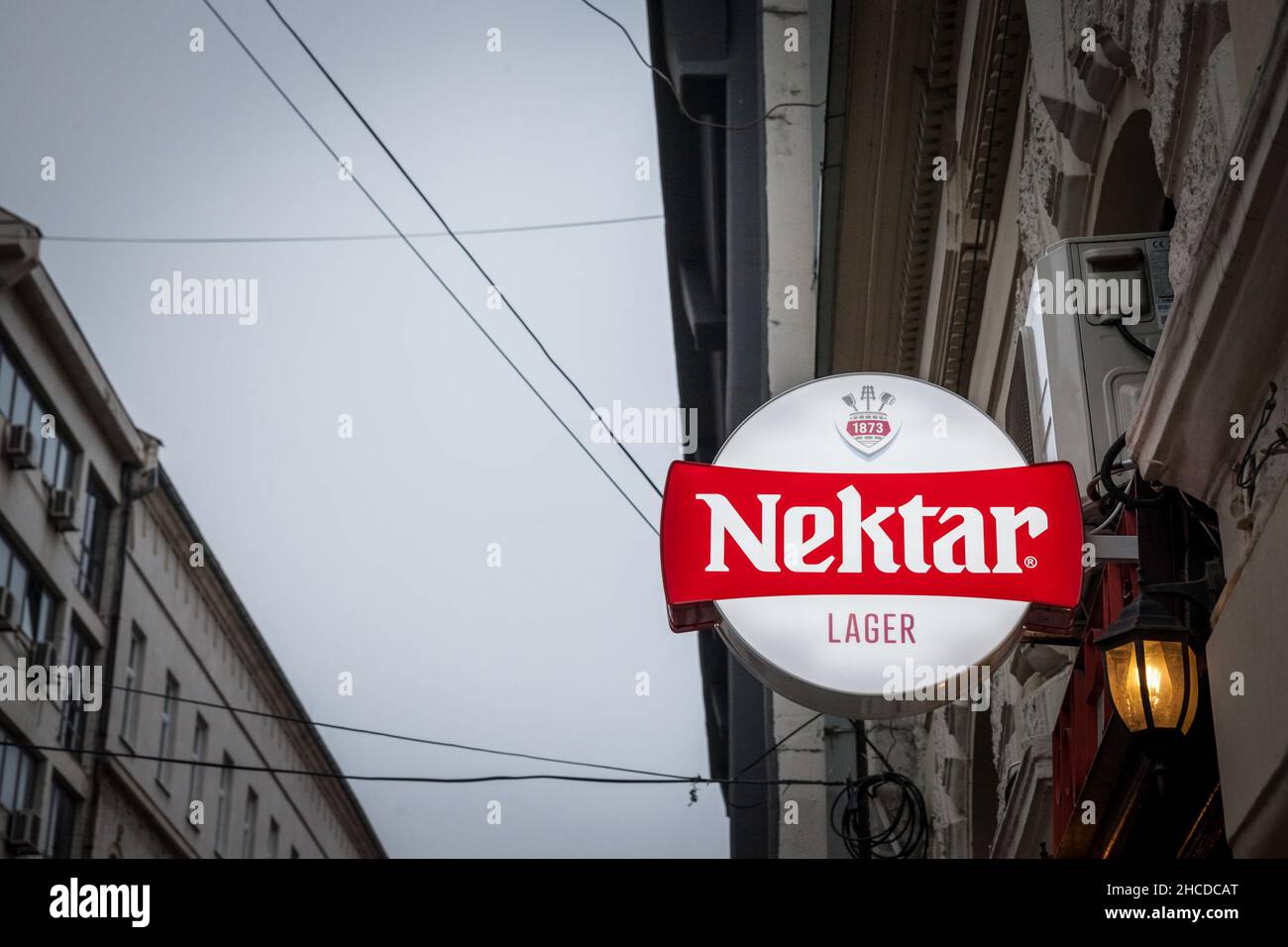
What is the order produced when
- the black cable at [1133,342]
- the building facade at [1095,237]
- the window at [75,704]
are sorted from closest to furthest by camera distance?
the building facade at [1095,237]
the black cable at [1133,342]
the window at [75,704]

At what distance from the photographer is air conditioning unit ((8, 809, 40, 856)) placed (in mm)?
26094

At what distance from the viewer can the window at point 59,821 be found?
2845 centimetres

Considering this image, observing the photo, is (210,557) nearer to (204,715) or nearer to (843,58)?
(204,715)

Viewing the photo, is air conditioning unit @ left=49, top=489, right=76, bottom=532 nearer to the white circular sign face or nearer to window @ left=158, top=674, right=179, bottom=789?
window @ left=158, top=674, right=179, bottom=789

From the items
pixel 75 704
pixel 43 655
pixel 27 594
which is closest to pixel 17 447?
pixel 27 594

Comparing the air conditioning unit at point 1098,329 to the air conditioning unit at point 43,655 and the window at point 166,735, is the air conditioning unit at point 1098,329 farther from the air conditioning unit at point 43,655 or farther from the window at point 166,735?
the window at point 166,735

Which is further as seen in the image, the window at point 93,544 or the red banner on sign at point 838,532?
the window at point 93,544

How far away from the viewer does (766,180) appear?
1606 centimetres

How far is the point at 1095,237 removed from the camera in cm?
638

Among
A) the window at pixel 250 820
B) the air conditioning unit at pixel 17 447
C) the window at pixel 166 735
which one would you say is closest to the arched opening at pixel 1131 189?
the air conditioning unit at pixel 17 447

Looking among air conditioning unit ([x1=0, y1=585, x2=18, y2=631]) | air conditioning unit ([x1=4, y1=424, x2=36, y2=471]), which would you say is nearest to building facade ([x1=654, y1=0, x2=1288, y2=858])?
air conditioning unit ([x1=0, y1=585, x2=18, y2=631])

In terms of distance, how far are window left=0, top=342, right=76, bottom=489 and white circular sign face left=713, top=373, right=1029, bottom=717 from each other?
81.8 feet

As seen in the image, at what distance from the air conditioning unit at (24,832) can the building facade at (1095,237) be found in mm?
17066
